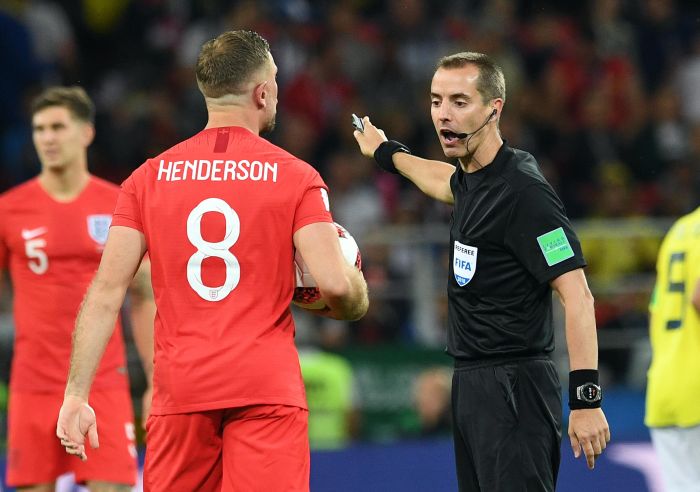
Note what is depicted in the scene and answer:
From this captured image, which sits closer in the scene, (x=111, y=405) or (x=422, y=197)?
(x=111, y=405)

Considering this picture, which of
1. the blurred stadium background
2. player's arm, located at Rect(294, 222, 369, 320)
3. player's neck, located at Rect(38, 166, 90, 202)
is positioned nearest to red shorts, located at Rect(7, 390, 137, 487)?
player's neck, located at Rect(38, 166, 90, 202)

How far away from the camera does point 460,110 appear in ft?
15.1

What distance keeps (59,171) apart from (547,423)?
10.3ft

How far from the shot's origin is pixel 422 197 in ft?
36.9

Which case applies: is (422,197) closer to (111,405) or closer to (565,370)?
(565,370)

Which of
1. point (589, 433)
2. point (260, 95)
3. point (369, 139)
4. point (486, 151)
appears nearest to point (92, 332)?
point (260, 95)

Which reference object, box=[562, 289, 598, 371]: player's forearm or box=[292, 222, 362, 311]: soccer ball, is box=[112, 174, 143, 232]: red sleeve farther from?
box=[562, 289, 598, 371]: player's forearm

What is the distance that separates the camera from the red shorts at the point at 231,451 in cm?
397

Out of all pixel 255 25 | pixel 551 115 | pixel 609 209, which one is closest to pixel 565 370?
pixel 609 209

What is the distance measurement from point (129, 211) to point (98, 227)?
2.22 metres

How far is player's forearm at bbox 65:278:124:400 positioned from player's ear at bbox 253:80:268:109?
2.62 feet

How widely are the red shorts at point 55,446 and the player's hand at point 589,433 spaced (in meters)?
2.63

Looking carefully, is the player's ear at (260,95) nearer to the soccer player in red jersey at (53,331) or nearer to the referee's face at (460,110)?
the referee's face at (460,110)

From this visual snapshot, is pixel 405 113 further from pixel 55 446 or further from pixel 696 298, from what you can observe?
pixel 55 446
